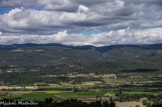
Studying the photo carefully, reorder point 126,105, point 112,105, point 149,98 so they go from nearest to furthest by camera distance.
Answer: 1. point 112,105
2. point 126,105
3. point 149,98

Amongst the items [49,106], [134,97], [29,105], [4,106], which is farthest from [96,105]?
[134,97]

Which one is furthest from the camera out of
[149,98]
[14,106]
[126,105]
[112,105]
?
[149,98]

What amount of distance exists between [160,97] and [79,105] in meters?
64.4

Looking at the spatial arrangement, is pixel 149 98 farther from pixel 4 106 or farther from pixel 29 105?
pixel 4 106

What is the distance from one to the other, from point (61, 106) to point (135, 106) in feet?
124

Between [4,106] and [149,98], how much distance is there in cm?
8222

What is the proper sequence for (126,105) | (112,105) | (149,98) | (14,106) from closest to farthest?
(14,106) < (112,105) < (126,105) < (149,98)

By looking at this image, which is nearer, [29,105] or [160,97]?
[29,105]

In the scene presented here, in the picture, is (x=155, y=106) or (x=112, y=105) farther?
(x=112, y=105)

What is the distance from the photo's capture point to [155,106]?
116625 millimetres

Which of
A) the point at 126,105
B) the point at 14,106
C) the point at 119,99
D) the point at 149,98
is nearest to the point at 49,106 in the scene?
the point at 14,106

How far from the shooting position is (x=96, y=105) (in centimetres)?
11706

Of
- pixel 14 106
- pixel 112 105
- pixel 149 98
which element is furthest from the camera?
pixel 149 98

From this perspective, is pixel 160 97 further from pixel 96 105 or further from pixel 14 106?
pixel 14 106
